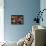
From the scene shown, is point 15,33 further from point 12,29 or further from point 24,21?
point 24,21

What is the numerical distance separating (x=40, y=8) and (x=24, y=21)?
83 centimetres

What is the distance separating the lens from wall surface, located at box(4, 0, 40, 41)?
5.41m

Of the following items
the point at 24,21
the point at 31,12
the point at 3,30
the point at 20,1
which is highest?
the point at 20,1

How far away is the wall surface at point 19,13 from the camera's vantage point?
5.41 m

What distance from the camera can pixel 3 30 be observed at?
540 centimetres

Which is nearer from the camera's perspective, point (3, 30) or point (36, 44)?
point (36, 44)

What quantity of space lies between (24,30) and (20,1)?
1183mm

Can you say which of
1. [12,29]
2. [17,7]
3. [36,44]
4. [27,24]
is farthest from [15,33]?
[36,44]

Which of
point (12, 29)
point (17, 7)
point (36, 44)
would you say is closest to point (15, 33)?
point (12, 29)

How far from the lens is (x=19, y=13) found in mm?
5453

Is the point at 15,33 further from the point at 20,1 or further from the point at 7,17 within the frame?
the point at 20,1

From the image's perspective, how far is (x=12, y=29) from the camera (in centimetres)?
545

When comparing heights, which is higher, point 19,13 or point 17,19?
point 19,13

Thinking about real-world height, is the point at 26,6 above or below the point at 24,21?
above
